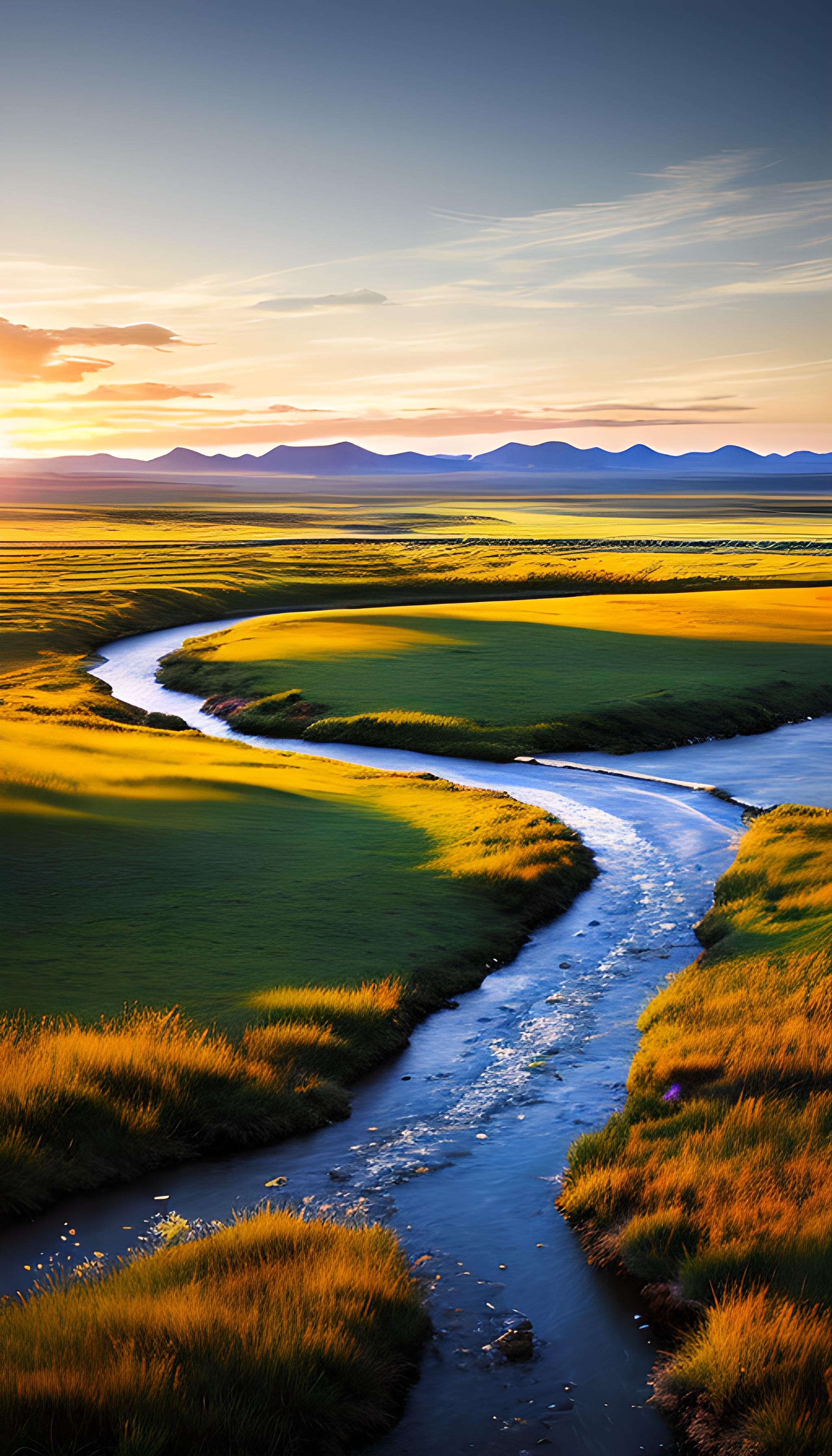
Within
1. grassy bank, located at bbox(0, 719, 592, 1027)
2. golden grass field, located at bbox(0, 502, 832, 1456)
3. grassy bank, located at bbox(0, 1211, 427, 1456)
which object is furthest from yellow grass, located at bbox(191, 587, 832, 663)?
grassy bank, located at bbox(0, 1211, 427, 1456)

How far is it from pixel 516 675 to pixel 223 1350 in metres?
45.9

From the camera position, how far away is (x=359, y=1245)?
9.74 meters

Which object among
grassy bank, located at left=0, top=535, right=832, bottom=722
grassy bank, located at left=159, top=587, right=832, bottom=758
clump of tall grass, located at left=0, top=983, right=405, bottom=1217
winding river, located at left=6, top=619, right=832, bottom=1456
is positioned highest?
grassy bank, located at left=0, top=535, right=832, bottom=722

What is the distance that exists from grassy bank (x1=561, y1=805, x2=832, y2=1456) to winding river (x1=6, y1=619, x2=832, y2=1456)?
0.42m

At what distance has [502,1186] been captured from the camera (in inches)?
466

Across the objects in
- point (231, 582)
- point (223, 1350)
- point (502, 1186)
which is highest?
point (231, 582)

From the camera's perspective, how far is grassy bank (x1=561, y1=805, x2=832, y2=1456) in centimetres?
814

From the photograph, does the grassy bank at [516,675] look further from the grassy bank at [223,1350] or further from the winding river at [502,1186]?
the grassy bank at [223,1350]

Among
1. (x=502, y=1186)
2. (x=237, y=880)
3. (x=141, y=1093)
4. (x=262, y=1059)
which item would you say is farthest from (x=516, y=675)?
(x=502, y=1186)

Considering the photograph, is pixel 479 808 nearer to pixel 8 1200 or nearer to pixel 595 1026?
pixel 595 1026

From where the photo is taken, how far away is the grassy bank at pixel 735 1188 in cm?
814

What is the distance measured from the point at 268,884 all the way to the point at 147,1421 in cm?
1477

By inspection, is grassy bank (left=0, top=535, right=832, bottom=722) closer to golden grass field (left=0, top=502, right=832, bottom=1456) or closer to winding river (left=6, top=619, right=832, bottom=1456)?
golden grass field (left=0, top=502, right=832, bottom=1456)

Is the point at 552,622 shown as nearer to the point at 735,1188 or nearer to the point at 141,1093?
the point at 141,1093
